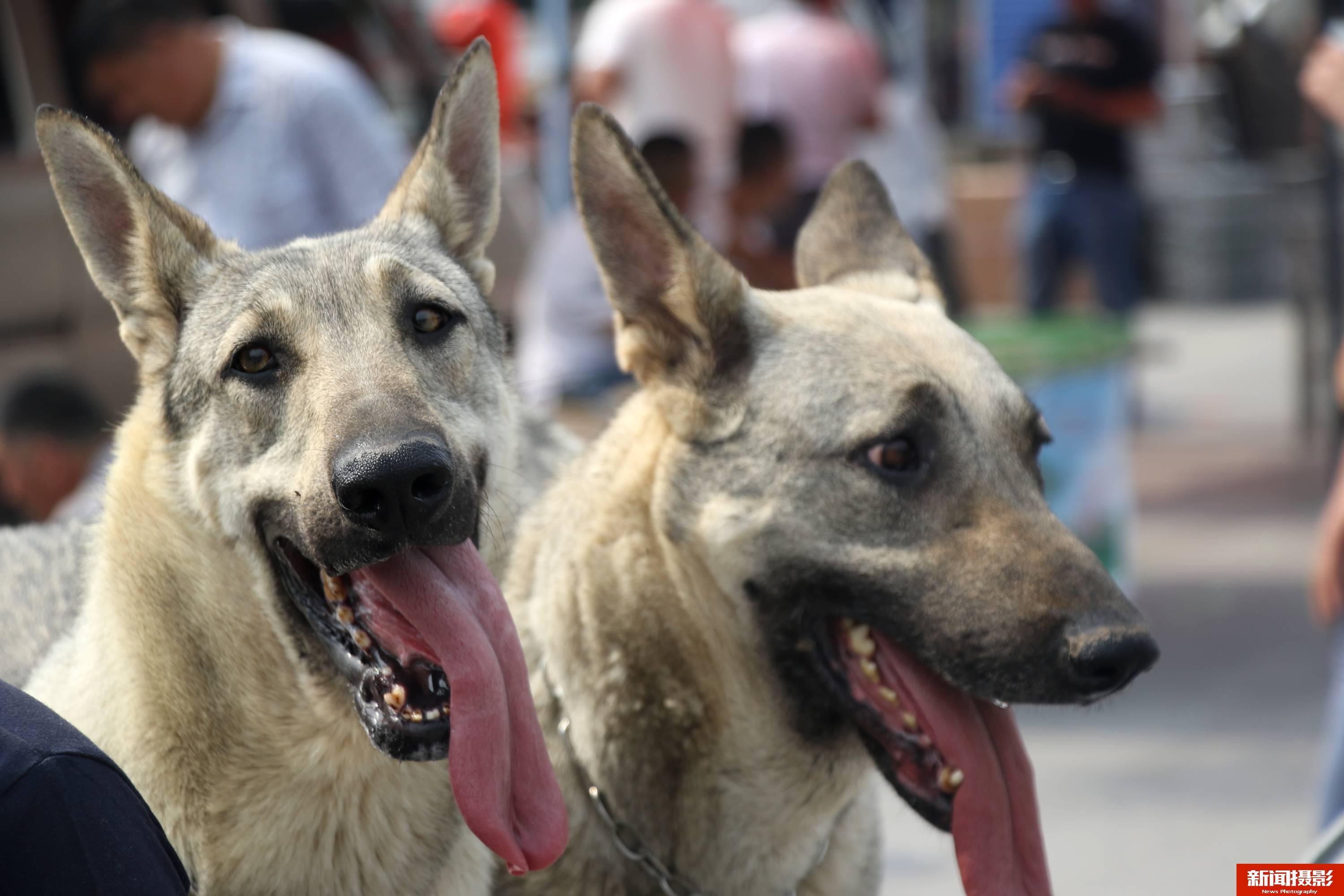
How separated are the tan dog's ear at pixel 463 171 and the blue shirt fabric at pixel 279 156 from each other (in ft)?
6.83

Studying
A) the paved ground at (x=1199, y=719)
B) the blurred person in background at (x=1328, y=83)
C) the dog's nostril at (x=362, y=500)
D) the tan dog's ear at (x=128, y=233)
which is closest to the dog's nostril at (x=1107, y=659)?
the dog's nostril at (x=362, y=500)

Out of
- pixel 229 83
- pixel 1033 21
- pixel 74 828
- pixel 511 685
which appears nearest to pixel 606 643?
pixel 511 685

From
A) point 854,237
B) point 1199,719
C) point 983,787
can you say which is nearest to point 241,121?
point 854,237

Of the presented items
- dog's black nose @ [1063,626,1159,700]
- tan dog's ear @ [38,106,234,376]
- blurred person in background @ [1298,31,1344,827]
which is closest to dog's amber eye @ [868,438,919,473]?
dog's black nose @ [1063,626,1159,700]

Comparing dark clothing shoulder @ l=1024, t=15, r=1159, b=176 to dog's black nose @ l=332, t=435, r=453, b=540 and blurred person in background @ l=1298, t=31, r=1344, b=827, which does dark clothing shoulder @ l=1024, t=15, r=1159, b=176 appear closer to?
blurred person in background @ l=1298, t=31, r=1344, b=827

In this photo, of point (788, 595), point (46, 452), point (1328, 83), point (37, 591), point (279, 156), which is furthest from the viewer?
point (46, 452)

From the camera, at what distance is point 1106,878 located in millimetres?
4844

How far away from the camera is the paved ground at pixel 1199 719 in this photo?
4984mm

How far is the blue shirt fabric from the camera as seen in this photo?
16.6 feet

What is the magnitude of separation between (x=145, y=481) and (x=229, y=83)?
9.55 feet

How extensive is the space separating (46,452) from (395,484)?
4532 millimetres

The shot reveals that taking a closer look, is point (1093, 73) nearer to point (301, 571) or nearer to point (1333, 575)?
point (1333, 575)

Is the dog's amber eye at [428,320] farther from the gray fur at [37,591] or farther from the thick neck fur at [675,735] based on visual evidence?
the gray fur at [37,591]

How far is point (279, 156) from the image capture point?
510 cm
